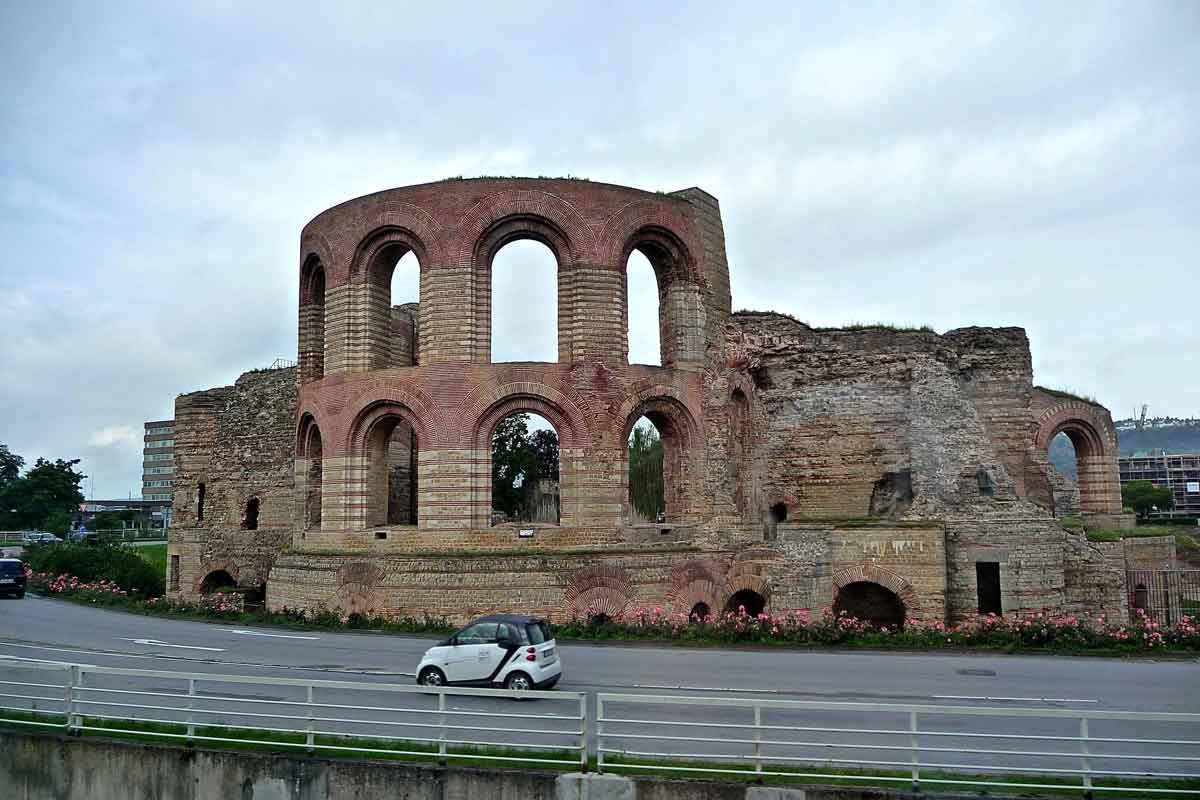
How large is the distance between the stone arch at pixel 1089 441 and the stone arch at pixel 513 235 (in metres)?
18.7

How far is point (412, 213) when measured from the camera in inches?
930

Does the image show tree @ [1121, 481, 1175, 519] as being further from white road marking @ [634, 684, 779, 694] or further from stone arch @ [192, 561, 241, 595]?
white road marking @ [634, 684, 779, 694]

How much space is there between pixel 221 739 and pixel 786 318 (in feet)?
68.0

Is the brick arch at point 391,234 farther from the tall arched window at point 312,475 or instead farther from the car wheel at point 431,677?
the car wheel at point 431,677

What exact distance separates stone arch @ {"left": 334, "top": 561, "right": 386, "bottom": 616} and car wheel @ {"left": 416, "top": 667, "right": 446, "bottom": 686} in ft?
28.7

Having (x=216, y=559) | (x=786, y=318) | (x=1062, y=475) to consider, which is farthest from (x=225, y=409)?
(x=1062, y=475)

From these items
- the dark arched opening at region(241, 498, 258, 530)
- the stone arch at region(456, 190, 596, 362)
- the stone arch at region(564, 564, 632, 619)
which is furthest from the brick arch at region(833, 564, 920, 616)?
the dark arched opening at region(241, 498, 258, 530)

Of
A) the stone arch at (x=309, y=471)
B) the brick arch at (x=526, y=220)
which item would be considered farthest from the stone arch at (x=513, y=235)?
the stone arch at (x=309, y=471)

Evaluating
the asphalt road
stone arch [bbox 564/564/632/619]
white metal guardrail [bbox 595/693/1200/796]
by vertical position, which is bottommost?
the asphalt road

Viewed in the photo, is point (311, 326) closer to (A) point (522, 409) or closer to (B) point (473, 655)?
(A) point (522, 409)

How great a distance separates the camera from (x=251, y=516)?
3120 cm

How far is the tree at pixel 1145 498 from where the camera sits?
269ft

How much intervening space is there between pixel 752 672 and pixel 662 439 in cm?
1030

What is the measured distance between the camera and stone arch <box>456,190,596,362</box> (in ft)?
75.7
